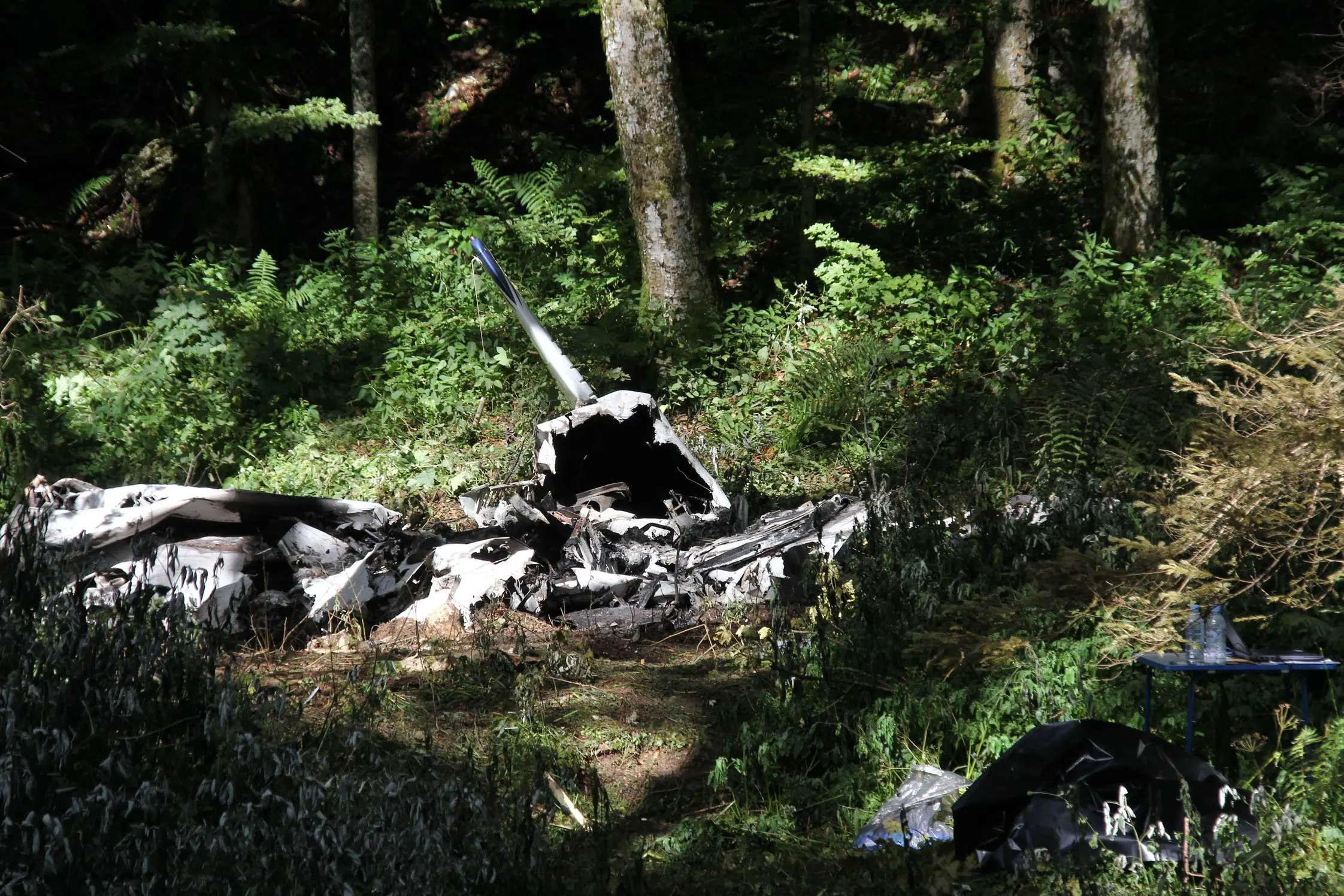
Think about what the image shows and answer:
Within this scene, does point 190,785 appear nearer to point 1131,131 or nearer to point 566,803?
point 566,803

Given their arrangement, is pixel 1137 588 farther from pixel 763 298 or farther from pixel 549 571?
pixel 763 298

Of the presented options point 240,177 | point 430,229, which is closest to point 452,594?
point 430,229

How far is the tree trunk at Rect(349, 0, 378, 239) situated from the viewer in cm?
1205

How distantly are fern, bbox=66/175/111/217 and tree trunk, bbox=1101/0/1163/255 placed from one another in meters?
10.4

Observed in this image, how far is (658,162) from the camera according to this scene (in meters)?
10.3

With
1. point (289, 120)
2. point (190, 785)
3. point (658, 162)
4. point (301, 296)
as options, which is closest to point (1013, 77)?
point (658, 162)

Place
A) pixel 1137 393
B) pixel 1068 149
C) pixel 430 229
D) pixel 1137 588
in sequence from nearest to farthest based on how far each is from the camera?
pixel 1137 588, pixel 1137 393, pixel 430 229, pixel 1068 149

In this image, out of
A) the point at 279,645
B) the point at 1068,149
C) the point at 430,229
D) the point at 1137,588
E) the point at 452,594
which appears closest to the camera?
the point at 1137,588

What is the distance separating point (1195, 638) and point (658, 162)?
7564 mm

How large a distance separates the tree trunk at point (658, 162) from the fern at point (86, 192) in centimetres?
617

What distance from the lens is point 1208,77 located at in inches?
483

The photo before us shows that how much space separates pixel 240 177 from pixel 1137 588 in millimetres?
11820

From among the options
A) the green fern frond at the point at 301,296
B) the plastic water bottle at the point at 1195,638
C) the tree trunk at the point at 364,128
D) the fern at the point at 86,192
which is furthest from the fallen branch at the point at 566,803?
the fern at the point at 86,192

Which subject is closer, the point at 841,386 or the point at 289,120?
the point at 841,386
